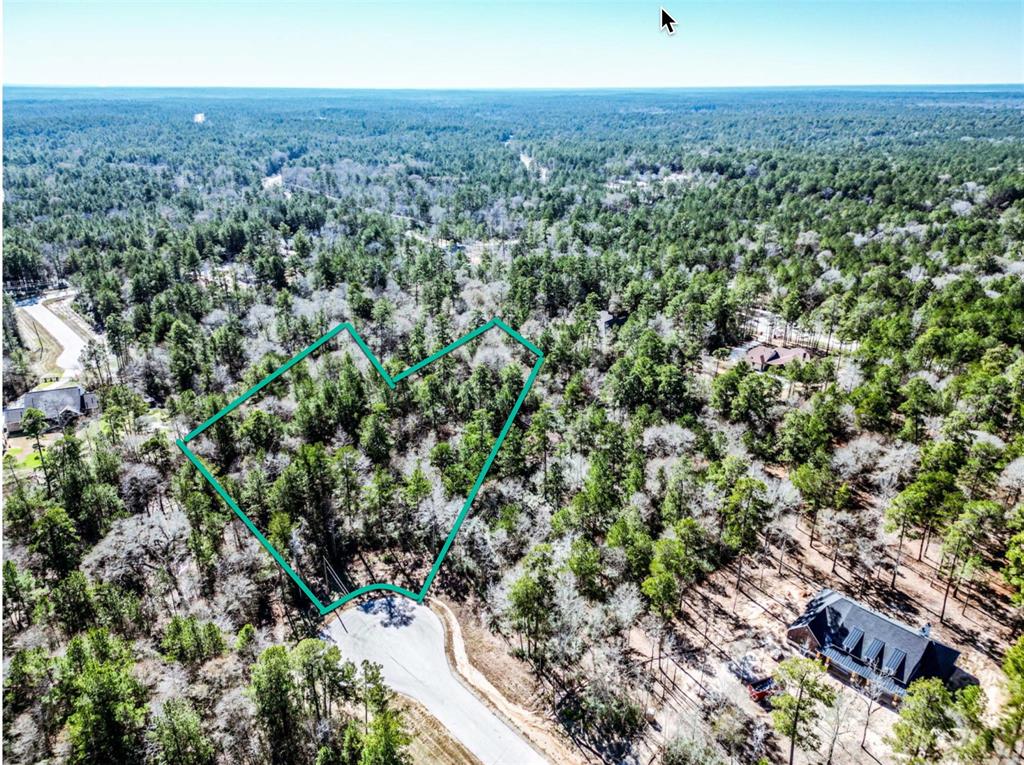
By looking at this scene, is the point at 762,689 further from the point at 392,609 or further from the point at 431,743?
the point at 392,609

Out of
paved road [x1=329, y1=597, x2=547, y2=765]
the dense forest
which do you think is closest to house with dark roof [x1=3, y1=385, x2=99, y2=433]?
the dense forest

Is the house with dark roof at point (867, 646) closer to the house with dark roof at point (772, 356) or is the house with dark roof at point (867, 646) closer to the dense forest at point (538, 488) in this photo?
the dense forest at point (538, 488)

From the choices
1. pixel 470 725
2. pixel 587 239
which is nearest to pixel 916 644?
pixel 470 725

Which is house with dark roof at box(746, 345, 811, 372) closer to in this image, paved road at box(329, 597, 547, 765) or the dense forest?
the dense forest

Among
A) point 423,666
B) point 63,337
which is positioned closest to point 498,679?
point 423,666

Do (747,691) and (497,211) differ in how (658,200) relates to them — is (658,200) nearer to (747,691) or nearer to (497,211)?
(497,211)
